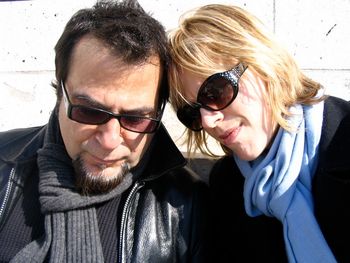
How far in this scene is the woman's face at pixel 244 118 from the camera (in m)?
1.64

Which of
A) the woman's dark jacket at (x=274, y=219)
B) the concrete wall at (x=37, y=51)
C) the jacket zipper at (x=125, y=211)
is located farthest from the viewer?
the concrete wall at (x=37, y=51)

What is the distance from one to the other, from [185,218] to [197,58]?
2.53 feet

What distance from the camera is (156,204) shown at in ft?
6.19

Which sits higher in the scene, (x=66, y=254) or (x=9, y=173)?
(x=9, y=173)

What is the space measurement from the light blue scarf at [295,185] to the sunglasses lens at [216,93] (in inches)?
11.5

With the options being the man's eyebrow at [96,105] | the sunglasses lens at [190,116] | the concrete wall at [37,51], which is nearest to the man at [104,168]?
the man's eyebrow at [96,105]

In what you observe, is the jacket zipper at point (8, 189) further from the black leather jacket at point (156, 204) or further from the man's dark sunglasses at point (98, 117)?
the man's dark sunglasses at point (98, 117)

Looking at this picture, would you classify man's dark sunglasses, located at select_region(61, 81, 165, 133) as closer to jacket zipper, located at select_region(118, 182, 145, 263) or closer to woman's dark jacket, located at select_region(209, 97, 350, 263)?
jacket zipper, located at select_region(118, 182, 145, 263)

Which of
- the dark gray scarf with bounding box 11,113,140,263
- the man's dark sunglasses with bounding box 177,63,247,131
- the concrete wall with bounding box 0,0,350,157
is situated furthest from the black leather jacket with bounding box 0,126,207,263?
the concrete wall with bounding box 0,0,350,157

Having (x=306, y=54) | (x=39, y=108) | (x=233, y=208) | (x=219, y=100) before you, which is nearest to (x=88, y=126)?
(x=219, y=100)

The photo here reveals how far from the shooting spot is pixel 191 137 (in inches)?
83.8

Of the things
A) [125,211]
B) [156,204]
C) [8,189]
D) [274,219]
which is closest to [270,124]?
[274,219]

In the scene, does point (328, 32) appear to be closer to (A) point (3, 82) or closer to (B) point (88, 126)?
(B) point (88, 126)

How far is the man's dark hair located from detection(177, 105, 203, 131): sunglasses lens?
0.12 meters
